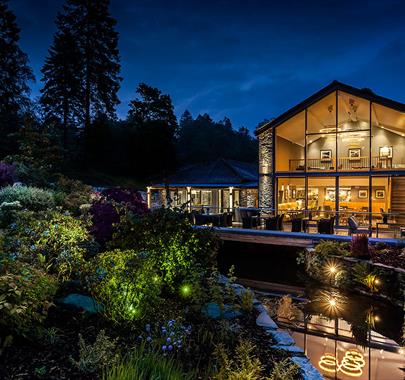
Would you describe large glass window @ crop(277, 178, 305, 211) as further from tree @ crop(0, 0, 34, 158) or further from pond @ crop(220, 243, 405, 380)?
tree @ crop(0, 0, 34, 158)

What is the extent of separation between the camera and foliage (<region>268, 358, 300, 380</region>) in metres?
2.99

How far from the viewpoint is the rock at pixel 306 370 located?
10.8 feet

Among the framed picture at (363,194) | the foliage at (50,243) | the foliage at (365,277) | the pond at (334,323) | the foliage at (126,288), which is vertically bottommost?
the pond at (334,323)

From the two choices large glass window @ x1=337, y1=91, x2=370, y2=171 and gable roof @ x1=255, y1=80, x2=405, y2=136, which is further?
large glass window @ x1=337, y1=91, x2=370, y2=171

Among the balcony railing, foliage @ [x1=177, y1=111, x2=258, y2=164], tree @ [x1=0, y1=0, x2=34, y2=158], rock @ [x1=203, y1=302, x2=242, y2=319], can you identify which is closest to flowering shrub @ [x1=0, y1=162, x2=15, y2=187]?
rock @ [x1=203, y1=302, x2=242, y2=319]

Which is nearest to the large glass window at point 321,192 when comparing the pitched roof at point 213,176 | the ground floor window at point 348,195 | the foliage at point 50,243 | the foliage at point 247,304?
the ground floor window at point 348,195

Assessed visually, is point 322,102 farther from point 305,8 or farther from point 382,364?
point 305,8

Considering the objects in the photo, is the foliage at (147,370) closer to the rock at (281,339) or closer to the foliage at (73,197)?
the rock at (281,339)

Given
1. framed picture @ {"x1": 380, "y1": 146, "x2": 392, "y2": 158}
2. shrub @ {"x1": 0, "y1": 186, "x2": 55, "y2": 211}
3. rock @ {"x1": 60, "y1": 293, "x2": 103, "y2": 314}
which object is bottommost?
rock @ {"x1": 60, "y1": 293, "x2": 103, "y2": 314}

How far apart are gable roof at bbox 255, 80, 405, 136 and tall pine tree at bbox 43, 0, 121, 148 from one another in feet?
72.4

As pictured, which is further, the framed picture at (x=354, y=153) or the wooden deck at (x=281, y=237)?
the framed picture at (x=354, y=153)

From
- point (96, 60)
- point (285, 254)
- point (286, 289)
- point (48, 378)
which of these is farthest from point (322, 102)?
point (96, 60)

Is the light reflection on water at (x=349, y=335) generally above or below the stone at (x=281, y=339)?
below

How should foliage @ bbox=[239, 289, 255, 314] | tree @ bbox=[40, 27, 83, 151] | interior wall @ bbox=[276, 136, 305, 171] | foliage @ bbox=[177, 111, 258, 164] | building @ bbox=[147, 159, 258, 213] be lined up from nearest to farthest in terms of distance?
foliage @ bbox=[239, 289, 255, 314] < interior wall @ bbox=[276, 136, 305, 171] < building @ bbox=[147, 159, 258, 213] < tree @ bbox=[40, 27, 83, 151] < foliage @ bbox=[177, 111, 258, 164]
